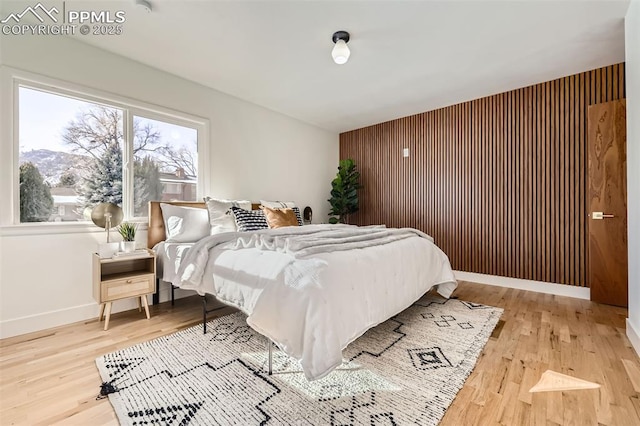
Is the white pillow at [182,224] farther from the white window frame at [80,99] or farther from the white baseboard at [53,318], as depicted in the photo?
the white baseboard at [53,318]

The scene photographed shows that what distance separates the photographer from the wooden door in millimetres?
2871

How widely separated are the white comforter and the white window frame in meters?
1.13

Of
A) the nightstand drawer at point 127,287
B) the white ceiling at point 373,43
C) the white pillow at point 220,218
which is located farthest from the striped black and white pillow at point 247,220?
the white ceiling at point 373,43

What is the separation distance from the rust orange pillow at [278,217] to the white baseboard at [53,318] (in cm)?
163

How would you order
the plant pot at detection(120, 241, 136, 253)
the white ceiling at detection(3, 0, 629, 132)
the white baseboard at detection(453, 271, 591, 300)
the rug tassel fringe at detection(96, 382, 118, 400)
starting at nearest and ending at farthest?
1. the rug tassel fringe at detection(96, 382, 118, 400)
2. the white ceiling at detection(3, 0, 629, 132)
3. the plant pot at detection(120, 241, 136, 253)
4. the white baseboard at detection(453, 271, 591, 300)

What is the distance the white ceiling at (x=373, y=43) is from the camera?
2139 mm

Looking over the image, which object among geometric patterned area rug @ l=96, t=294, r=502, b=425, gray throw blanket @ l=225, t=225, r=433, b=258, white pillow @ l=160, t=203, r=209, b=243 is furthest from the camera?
white pillow @ l=160, t=203, r=209, b=243

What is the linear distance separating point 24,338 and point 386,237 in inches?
121

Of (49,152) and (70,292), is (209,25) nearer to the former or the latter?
(49,152)

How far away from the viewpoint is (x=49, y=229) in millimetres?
2395

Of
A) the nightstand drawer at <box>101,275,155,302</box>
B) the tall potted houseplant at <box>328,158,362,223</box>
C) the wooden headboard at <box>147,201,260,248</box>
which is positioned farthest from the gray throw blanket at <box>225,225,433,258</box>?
the tall potted houseplant at <box>328,158,362,223</box>

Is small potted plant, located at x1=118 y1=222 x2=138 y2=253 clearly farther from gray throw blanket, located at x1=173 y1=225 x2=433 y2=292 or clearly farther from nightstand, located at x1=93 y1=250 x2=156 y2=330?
gray throw blanket, located at x1=173 y1=225 x2=433 y2=292

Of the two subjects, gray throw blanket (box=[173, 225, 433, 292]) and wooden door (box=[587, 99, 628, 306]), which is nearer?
gray throw blanket (box=[173, 225, 433, 292])

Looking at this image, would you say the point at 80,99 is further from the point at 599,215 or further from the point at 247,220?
the point at 599,215
